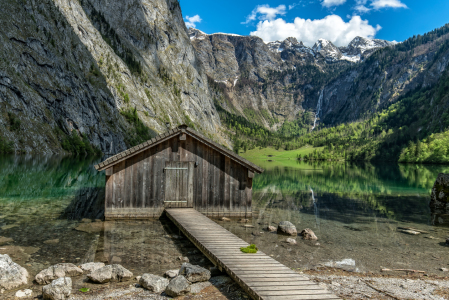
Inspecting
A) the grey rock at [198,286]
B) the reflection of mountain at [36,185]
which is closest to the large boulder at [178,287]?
the grey rock at [198,286]

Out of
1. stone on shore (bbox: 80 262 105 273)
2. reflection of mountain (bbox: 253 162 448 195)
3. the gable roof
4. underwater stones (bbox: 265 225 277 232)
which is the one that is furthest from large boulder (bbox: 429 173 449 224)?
stone on shore (bbox: 80 262 105 273)

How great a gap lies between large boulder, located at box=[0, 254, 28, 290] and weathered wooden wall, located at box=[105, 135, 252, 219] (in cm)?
854

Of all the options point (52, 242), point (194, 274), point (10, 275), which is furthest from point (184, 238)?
point (10, 275)

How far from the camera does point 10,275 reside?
8.80m

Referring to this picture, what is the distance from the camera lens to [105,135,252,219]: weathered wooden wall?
58.6 feet

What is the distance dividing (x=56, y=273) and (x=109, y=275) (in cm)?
152

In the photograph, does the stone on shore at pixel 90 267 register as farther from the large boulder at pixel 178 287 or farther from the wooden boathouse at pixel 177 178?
the wooden boathouse at pixel 177 178

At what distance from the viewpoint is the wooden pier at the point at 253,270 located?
773 centimetres

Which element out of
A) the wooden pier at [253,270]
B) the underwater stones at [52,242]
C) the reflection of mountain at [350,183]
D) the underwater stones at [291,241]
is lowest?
the underwater stones at [291,241]

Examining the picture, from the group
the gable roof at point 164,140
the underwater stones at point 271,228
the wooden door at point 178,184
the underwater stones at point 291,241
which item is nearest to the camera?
the underwater stones at point 291,241

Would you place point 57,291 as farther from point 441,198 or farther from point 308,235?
point 441,198

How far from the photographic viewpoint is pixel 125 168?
58.9 feet

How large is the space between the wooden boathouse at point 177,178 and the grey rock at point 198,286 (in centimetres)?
963

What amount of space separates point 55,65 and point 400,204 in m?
90.5
